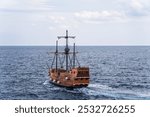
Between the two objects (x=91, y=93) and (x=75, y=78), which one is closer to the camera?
(x=91, y=93)

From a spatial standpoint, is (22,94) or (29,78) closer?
(22,94)

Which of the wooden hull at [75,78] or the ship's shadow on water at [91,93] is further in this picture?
the wooden hull at [75,78]

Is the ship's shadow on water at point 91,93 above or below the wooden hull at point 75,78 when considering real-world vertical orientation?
below

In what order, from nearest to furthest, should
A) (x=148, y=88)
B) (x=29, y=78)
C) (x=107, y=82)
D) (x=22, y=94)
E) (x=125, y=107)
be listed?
(x=125, y=107), (x=22, y=94), (x=148, y=88), (x=107, y=82), (x=29, y=78)

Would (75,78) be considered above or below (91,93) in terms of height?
above

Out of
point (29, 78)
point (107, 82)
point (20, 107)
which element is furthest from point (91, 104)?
point (29, 78)

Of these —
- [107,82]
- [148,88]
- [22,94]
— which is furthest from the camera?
[107,82]

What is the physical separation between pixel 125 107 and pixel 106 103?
157 centimetres

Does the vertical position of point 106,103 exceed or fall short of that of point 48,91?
it exceeds it

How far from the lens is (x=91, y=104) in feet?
110

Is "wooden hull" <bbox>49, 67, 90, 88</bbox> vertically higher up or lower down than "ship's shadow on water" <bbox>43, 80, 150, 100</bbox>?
higher up

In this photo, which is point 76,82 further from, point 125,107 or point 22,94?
point 125,107

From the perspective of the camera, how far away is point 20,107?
110ft

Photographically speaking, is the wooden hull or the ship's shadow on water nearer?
the ship's shadow on water
